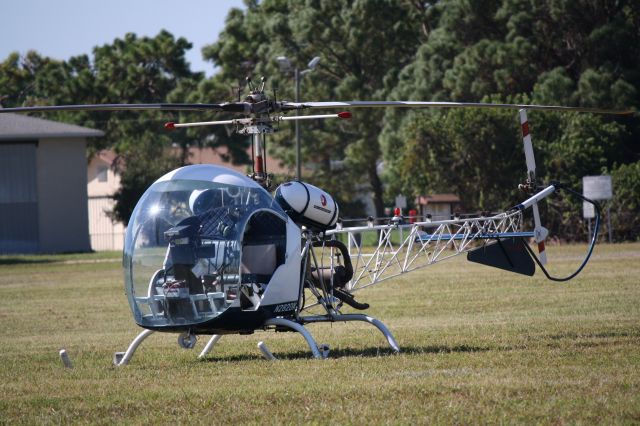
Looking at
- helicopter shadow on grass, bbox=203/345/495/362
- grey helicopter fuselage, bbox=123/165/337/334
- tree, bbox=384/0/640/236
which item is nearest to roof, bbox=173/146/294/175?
tree, bbox=384/0/640/236

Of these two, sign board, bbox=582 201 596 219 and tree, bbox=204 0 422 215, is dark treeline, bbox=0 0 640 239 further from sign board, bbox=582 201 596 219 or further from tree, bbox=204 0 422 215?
sign board, bbox=582 201 596 219

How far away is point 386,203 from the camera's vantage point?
72812 mm

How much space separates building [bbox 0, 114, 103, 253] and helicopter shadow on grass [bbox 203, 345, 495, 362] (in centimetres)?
4545

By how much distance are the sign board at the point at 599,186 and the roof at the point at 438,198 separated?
7325 millimetres

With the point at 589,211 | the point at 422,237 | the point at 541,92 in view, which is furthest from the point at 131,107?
the point at 541,92

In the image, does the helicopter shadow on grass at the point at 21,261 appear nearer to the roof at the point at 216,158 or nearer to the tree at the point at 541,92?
the tree at the point at 541,92

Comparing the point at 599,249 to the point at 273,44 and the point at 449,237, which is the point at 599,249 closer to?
the point at 449,237

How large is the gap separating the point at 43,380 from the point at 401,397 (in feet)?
13.8

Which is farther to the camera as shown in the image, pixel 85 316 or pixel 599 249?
pixel 599 249

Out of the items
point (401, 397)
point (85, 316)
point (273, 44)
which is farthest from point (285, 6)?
point (401, 397)

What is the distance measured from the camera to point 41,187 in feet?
190

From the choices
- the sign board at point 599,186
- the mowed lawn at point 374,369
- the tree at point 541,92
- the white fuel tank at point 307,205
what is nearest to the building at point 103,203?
the tree at point 541,92

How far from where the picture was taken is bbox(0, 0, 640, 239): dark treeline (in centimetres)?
4819

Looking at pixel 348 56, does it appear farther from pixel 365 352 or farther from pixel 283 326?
pixel 283 326
